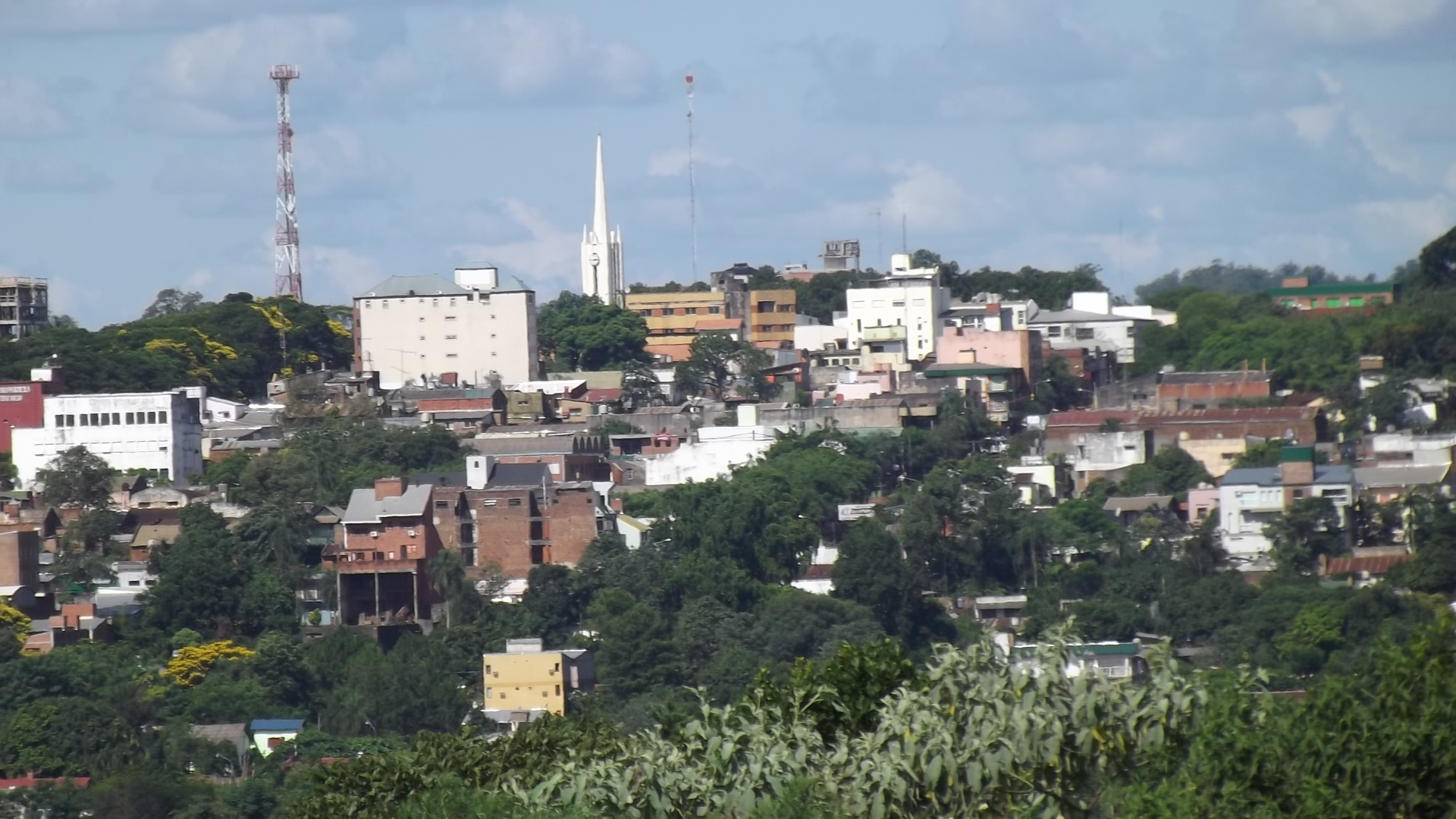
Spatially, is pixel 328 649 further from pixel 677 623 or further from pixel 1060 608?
pixel 1060 608

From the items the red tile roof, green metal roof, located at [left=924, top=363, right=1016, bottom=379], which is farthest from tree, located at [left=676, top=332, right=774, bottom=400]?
the red tile roof

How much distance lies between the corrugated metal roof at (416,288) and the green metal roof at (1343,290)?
22475mm

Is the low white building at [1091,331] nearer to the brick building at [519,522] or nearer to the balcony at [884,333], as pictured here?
the balcony at [884,333]

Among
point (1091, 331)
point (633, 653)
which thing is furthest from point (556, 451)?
point (1091, 331)

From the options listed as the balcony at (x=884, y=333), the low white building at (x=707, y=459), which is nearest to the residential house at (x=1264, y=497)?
the low white building at (x=707, y=459)

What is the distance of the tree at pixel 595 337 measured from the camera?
6825 centimetres

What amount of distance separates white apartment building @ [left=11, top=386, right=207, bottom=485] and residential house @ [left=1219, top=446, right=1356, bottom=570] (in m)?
19.6

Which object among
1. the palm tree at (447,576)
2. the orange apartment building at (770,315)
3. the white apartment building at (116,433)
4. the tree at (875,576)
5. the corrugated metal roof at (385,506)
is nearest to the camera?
the palm tree at (447,576)

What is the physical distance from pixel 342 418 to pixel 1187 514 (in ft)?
56.4

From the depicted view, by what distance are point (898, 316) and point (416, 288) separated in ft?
36.2

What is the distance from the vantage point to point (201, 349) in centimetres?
6334

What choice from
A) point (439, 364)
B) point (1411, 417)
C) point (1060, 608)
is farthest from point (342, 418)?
point (1411, 417)

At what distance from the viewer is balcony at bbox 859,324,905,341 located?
6581cm

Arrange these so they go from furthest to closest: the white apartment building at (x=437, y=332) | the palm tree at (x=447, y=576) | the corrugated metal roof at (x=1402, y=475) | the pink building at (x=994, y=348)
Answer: the white apartment building at (x=437, y=332) < the pink building at (x=994, y=348) < the corrugated metal roof at (x=1402, y=475) < the palm tree at (x=447, y=576)
